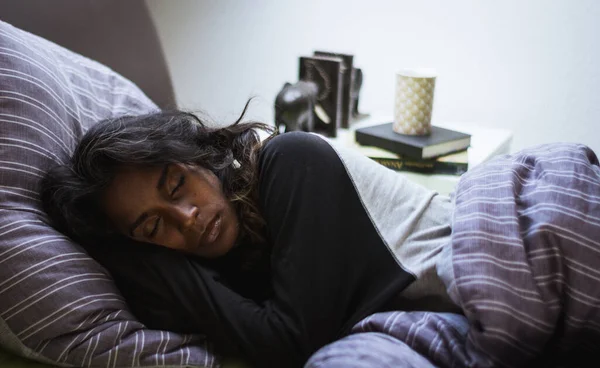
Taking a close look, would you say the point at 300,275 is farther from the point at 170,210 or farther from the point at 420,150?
the point at 420,150

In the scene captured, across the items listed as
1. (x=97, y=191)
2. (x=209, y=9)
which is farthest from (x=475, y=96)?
(x=97, y=191)

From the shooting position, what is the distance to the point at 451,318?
0.79 meters

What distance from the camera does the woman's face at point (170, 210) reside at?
87cm

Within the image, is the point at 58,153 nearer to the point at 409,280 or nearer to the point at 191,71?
the point at 409,280

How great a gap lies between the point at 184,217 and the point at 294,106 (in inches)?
23.2

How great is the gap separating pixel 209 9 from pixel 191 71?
229 millimetres

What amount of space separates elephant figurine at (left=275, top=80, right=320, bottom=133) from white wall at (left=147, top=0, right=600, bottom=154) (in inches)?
14.6

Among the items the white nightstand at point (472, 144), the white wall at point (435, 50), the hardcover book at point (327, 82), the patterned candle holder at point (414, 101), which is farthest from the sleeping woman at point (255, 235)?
the white wall at point (435, 50)

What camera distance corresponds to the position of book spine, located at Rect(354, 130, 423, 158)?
1.27 m

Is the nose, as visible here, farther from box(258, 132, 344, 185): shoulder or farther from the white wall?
the white wall

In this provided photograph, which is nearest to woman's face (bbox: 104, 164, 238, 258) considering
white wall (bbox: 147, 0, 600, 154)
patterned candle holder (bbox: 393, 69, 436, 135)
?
patterned candle holder (bbox: 393, 69, 436, 135)

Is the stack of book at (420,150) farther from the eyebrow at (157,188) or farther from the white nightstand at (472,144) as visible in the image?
the eyebrow at (157,188)

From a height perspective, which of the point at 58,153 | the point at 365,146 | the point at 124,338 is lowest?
the point at 124,338

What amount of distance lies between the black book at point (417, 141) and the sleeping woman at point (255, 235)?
338mm
